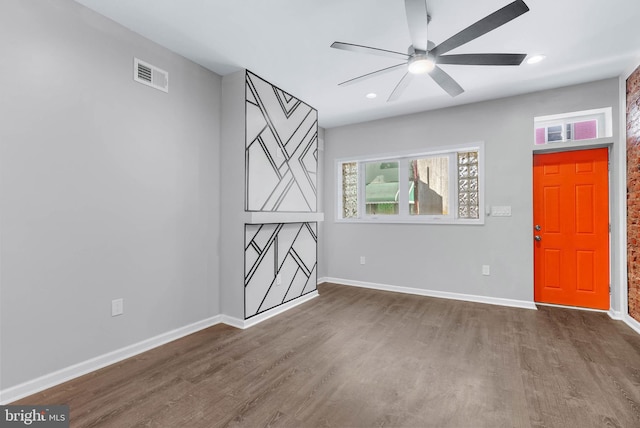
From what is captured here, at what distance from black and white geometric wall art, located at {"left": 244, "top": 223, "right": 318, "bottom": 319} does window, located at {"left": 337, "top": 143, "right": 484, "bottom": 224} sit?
120cm

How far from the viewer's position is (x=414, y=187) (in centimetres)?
465

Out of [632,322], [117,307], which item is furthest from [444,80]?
[117,307]

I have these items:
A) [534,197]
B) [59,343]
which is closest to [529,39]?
[534,197]

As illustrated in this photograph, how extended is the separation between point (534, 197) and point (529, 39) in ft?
6.84

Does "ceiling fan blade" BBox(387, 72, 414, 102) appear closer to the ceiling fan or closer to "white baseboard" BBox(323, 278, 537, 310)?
the ceiling fan

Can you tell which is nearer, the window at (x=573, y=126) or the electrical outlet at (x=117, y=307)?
the electrical outlet at (x=117, y=307)

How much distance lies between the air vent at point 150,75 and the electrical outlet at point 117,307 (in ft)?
6.29

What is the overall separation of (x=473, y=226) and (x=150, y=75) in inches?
166

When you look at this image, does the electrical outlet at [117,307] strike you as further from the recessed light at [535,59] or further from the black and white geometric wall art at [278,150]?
the recessed light at [535,59]

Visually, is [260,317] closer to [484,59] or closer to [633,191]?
[484,59]

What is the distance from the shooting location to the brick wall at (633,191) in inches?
116

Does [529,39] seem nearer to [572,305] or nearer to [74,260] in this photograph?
[572,305]

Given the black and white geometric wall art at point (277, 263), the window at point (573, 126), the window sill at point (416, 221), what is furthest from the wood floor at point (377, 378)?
the window at point (573, 126)

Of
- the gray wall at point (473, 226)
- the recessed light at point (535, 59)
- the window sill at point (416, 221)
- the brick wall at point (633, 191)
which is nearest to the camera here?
the recessed light at point (535, 59)
